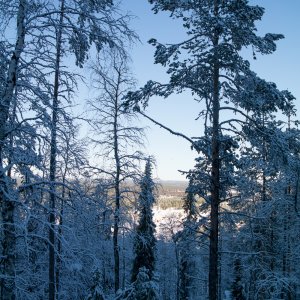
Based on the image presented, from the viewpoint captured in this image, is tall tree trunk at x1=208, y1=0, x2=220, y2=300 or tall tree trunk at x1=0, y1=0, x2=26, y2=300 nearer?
tall tree trunk at x1=0, y1=0, x2=26, y2=300

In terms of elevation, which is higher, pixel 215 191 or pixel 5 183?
pixel 5 183

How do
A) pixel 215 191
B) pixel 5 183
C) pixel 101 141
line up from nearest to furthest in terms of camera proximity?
pixel 5 183 < pixel 215 191 < pixel 101 141

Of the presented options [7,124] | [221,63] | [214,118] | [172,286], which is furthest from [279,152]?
[172,286]

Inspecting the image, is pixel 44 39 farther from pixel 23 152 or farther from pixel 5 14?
pixel 23 152

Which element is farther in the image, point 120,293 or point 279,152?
point 279,152

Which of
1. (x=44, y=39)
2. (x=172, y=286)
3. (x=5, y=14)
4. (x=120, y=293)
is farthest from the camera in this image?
(x=172, y=286)

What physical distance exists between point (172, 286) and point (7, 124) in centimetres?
6361

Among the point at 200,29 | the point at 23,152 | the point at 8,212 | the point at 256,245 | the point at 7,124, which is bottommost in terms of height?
the point at 256,245

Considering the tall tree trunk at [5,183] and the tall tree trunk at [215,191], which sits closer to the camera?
the tall tree trunk at [5,183]

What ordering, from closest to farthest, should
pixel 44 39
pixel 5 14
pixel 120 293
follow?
pixel 5 14 → pixel 44 39 → pixel 120 293

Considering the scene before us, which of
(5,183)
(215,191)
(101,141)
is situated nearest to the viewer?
(5,183)

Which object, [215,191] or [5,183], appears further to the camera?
[215,191]

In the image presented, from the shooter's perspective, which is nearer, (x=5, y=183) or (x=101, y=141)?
(x=5, y=183)

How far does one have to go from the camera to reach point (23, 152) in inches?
290
